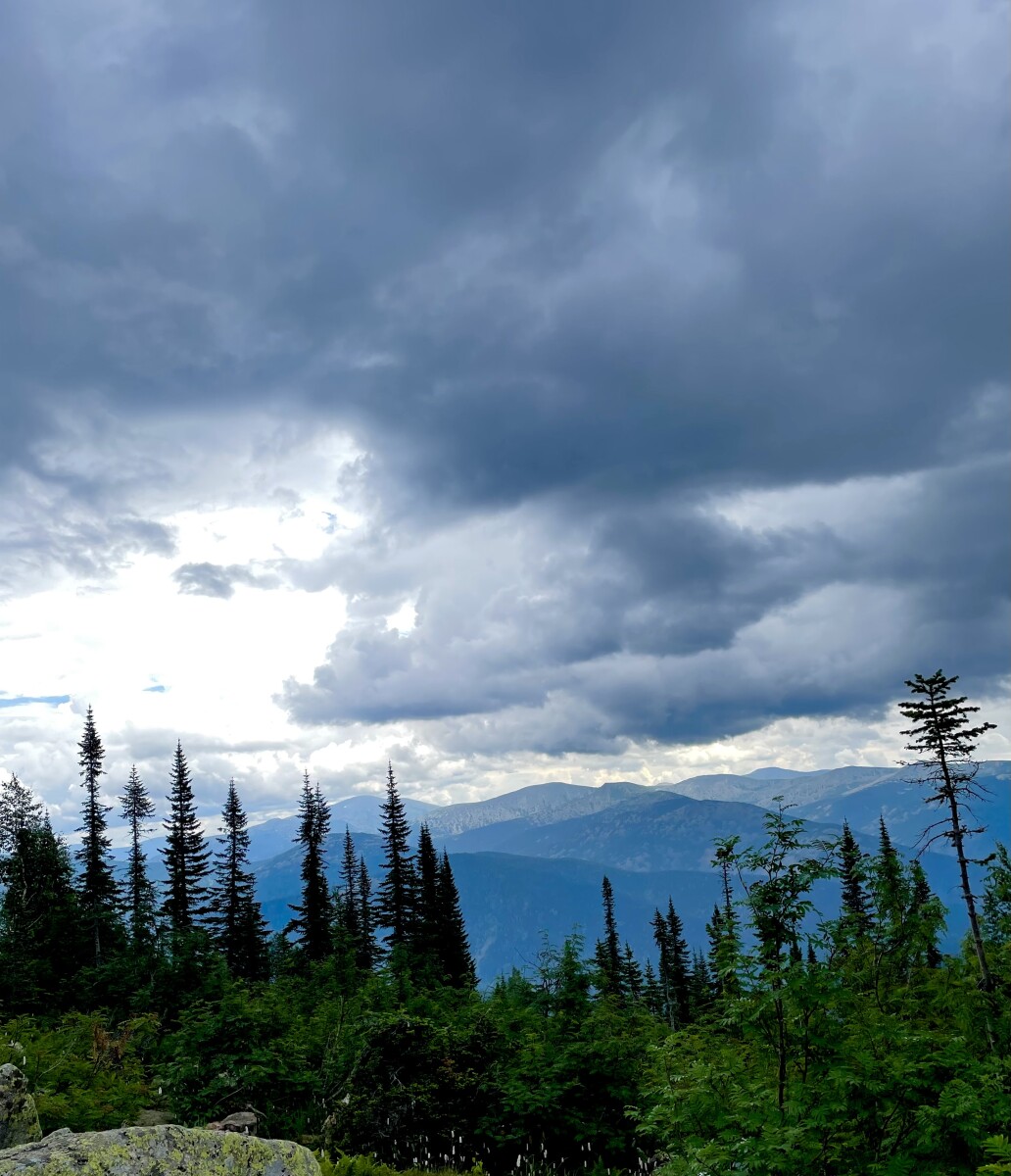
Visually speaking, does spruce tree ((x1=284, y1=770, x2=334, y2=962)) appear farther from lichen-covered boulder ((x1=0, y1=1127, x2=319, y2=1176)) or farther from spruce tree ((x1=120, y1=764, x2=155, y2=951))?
lichen-covered boulder ((x1=0, y1=1127, x2=319, y2=1176))

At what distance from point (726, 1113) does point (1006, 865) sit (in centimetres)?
1246

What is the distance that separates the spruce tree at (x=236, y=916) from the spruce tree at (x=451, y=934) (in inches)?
547

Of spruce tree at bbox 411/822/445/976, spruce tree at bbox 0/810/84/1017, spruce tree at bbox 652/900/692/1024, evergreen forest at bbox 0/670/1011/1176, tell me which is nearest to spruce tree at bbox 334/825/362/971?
spruce tree at bbox 411/822/445/976

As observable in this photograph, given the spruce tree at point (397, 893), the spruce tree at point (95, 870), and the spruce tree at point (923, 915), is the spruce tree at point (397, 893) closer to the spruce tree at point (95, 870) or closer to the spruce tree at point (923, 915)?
the spruce tree at point (95, 870)

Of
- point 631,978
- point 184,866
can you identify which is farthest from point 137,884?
point 631,978

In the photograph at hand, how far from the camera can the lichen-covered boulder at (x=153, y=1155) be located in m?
4.62

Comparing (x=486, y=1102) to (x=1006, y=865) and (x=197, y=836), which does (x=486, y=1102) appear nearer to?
(x=1006, y=865)

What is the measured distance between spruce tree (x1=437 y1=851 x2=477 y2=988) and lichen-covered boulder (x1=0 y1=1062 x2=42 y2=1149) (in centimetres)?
4949

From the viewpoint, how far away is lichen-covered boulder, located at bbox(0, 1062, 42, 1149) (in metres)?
8.20

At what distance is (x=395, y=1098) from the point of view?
12.7 m

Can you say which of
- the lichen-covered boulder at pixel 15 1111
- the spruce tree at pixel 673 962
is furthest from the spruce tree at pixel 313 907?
the lichen-covered boulder at pixel 15 1111

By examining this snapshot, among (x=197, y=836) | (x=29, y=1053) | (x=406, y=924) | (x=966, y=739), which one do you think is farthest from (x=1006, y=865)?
(x=197, y=836)

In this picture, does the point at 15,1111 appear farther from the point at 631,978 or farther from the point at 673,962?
the point at 673,962

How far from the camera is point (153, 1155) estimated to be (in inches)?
194
